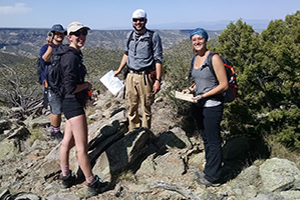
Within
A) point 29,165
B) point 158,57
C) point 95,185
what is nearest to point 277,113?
point 158,57

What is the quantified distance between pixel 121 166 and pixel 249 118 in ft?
8.63

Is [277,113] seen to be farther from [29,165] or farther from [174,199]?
[29,165]

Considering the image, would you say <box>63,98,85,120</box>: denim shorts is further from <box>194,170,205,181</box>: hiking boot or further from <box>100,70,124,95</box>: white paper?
<box>194,170,205,181</box>: hiking boot

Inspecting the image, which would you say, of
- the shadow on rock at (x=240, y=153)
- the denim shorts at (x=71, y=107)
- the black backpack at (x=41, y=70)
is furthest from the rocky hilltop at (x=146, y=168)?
the black backpack at (x=41, y=70)

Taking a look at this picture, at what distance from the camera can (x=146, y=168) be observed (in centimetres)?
413

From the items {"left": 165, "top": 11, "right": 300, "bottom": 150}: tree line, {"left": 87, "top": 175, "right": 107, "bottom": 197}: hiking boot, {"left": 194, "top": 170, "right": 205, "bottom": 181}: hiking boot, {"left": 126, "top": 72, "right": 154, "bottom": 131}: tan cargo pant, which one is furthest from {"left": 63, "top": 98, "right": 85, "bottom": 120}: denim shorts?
{"left": 165, "top": 11, "right": 300, "bottom": 150}: tree line

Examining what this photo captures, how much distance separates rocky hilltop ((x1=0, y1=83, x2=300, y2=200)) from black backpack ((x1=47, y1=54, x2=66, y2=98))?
1.41 m

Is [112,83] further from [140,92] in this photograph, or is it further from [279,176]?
[279,176]

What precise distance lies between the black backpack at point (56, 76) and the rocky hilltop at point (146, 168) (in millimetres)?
1406

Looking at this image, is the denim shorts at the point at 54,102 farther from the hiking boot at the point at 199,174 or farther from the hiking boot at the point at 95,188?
the hiking boot at the point at 199,174

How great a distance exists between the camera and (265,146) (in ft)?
14.5

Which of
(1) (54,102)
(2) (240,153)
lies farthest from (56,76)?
(2) (240,153)

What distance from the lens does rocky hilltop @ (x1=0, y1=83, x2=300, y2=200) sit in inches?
Answer: 132

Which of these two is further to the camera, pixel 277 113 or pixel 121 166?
pixel 277 113
